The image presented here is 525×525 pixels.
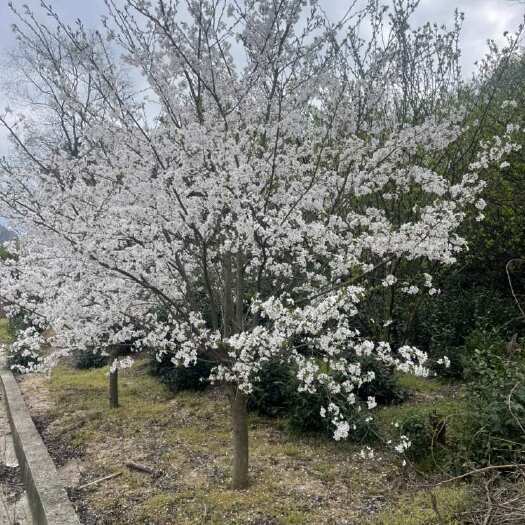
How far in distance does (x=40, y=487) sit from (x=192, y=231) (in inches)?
127

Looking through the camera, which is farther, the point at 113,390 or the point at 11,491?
the point at 113,390

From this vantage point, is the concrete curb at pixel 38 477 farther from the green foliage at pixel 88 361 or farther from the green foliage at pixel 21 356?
the green foliage at pixel 88 361

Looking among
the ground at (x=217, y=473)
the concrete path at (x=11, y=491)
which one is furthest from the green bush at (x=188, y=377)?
the concrete path at (x=11, y=491)

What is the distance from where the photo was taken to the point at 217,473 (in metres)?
5.39

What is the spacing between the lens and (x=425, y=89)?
349 inches

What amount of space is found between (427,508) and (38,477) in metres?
4.09

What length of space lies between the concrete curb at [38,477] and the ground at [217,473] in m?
0.20

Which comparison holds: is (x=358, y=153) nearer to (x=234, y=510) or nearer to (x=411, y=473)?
(x=411, y=473)

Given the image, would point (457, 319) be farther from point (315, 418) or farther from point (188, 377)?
point (188, 377)

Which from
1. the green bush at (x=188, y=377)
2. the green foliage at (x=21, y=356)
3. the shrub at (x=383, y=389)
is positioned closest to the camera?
the green foliage at (x=21, y=356)

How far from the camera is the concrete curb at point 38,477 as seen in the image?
4719 mm

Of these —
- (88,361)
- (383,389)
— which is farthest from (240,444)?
(88,361)

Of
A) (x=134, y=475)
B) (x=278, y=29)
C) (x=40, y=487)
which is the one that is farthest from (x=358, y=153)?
(x=40, y=487)

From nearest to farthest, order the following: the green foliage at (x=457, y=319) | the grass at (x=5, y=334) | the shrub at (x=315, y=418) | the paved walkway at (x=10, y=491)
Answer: the paved walkway at (x=10, y=491) < the shrub at (x=315, y=418) < the green foliage at (x=457, y=319) < the grass at (x=5, y=334)
